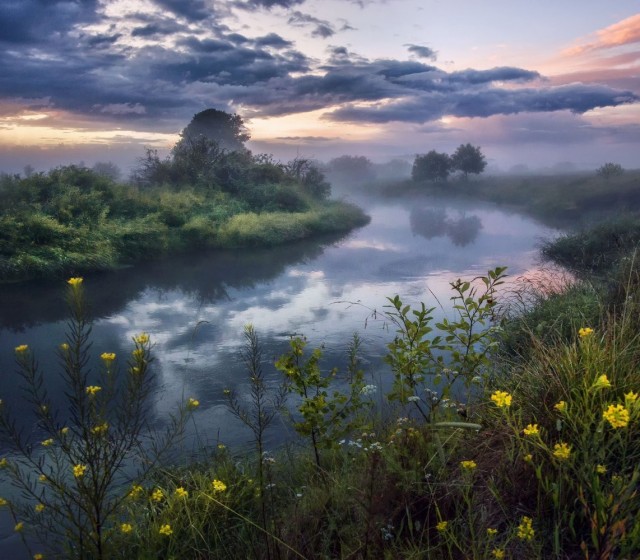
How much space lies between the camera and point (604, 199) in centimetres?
2895

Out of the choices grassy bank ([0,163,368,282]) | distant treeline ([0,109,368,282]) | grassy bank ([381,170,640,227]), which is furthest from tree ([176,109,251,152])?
grassy bank ([381,170,640,227])

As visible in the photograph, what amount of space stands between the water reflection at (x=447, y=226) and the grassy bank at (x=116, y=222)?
3.99m

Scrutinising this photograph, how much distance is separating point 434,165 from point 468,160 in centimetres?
341

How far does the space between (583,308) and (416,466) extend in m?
4.70

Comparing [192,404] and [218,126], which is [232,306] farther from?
[218,126]

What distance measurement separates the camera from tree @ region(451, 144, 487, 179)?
5450cm

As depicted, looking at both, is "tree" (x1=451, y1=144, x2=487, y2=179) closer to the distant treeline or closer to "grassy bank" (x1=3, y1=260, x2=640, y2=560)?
the distant treeline

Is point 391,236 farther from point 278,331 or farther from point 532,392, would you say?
point 532,392

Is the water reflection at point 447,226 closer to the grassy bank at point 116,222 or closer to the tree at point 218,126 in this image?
the grassy bank at point 116,222

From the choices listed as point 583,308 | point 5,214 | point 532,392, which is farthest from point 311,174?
point 532,392

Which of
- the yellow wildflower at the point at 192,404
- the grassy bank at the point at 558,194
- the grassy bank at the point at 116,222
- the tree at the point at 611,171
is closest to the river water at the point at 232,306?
the grassy bank at the point at 116,222

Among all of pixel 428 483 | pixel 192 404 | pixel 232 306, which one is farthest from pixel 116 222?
pixel 428 483

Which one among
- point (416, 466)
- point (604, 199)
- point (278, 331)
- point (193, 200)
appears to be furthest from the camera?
point (604, 199)

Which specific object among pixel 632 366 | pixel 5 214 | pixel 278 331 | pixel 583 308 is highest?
pixel 5 214
